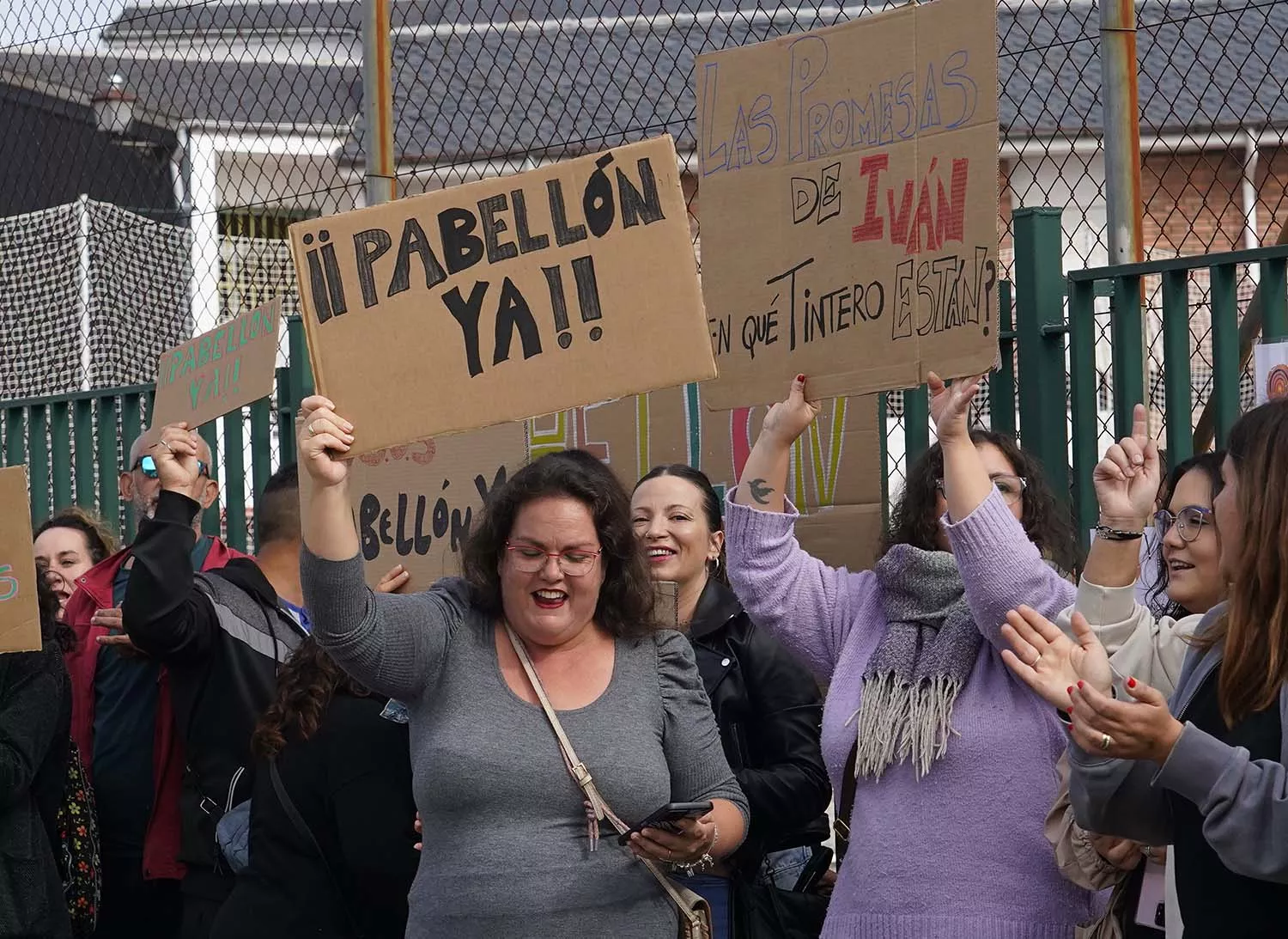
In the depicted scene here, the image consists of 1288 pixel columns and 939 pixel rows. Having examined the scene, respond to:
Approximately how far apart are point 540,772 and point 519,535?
470mm

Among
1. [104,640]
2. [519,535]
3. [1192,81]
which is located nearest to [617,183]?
[519,535]

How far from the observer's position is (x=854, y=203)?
4137 mm

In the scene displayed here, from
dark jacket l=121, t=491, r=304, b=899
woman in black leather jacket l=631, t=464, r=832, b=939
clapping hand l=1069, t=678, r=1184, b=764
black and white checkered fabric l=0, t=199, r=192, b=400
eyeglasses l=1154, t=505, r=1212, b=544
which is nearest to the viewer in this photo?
clapping hand l=1069, t=678, r=1184, b=764

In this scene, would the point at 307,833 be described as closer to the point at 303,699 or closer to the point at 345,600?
the point at 303,699

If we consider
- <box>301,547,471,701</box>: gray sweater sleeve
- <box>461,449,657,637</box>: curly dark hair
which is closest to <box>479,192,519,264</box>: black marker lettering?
<box>461,449,657,637</box>: curly dark hair

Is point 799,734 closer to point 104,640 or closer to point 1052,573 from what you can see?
point 1052,573

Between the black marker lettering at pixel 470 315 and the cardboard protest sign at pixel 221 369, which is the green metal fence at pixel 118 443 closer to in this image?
the cardboard protest sign at pixel 221 369

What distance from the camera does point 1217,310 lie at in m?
4.60

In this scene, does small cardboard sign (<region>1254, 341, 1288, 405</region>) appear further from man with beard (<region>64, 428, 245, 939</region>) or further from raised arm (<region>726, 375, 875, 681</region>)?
man with beard (<region>64, 428, 245, 939</region>)

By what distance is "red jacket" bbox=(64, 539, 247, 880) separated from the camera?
4.75 meters

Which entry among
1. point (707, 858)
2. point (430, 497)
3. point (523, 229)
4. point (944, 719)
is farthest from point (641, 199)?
point (430, 497)

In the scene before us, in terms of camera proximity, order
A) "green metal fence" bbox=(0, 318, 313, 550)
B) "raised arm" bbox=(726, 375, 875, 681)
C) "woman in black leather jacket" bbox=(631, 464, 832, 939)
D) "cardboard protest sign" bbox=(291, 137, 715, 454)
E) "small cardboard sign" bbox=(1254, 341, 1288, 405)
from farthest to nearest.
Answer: "green metal fence" bbox=(0, 318, 313, 550), "small cardboard sign" bbox=(1254, 341, 1288, 405), "woman in black leather jacket" bbox=(631, 464, 832, 939), "raised arm" bbox=(726, 375, 875, 681), "cardboard protest sign" bbox=(291, 137, 715, 454)

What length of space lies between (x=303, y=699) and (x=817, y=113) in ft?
5.86

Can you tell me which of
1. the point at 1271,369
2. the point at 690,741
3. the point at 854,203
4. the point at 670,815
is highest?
the point at 854,203
